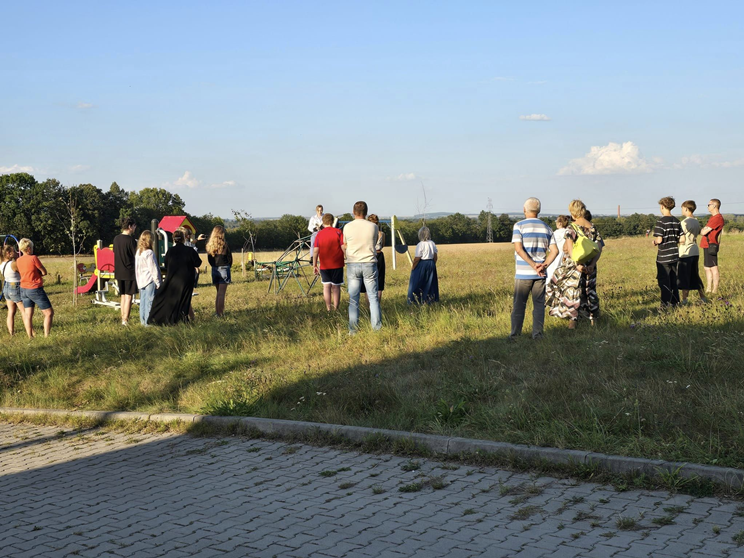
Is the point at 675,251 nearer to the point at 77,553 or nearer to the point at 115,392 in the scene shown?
the point at 115,392

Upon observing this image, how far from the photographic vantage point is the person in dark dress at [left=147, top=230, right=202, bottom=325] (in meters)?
12.0

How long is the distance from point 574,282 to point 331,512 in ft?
19.4

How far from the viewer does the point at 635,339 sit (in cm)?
840

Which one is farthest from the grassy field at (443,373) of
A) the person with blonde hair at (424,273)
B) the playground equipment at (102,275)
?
the playground equipment at (102,275)

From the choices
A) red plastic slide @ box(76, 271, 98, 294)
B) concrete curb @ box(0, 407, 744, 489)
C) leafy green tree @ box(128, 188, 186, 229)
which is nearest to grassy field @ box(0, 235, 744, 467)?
concrete curb @ box(0, 407, 744, 489)

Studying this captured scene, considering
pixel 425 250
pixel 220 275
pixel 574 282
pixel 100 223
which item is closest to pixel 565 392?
pixel 574 282

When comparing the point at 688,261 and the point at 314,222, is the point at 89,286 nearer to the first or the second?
the point at 314,222

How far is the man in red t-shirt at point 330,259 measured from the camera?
12664 mm

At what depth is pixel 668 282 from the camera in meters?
11.6

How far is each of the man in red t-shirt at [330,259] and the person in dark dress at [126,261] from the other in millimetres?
3479

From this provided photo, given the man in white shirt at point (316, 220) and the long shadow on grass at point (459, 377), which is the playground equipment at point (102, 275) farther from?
the long shadow on grass at point (459, 377)

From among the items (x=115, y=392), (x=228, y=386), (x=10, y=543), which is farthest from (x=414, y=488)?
(x=115, y=392)

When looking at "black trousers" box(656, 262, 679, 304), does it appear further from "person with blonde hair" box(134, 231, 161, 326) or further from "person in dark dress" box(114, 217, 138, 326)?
"person in dark dress" box(114, 217, 138, 326)

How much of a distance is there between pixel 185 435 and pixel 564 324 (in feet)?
17.8
